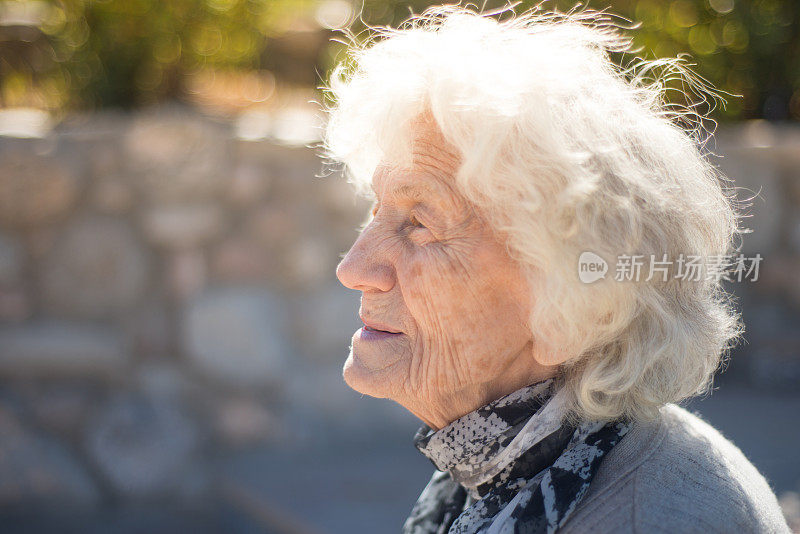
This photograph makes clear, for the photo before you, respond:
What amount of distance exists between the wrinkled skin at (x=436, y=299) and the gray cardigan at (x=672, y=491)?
0.80ft

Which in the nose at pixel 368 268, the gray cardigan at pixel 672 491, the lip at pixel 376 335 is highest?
the nose at pixel 368 268

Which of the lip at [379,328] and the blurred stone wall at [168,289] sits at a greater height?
the blurred stone wall at [168,289]

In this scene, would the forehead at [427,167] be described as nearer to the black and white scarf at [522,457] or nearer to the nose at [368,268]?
the nose at [368,268]

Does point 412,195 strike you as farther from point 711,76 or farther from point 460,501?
point 711,76

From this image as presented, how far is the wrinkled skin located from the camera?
1372 mm

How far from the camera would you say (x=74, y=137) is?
3.64 m

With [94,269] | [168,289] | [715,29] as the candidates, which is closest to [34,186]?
[94,269]

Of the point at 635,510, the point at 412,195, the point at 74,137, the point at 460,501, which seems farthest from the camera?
the point at 74,137

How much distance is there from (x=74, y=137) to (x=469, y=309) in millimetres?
3019

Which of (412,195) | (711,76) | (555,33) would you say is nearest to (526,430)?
(412,195)

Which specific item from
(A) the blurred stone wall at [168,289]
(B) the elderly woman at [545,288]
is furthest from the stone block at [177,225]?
(B) the elderly woman at [545,288]

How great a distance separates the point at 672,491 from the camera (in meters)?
1.21

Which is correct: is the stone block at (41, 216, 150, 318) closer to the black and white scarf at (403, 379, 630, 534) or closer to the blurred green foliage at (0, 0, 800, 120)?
the blurred green foliage at (0, 0, 800, 120)

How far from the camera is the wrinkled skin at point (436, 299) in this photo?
1372mm
